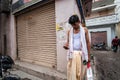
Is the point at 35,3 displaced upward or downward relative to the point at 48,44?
upward

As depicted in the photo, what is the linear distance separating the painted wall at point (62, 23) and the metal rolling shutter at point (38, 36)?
1.27 ft

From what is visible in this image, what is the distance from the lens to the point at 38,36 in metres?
6.74

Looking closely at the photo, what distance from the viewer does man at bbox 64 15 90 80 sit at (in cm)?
336

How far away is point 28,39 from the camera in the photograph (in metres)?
7.41

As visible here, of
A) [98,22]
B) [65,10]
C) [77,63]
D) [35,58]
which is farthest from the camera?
[98,22]

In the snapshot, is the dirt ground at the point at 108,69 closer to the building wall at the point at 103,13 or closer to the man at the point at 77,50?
the man at the point at 77,50

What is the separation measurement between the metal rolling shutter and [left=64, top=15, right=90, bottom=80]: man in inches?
97.7

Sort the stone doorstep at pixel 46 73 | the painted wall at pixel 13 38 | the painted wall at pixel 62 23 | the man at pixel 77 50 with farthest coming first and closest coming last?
the painted wall at pixel 13 38 < the painted wall at pixel 62 23 < the stone doorstep at pixel 46 73 < the man at pixel 77 50

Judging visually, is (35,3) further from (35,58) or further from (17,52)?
(17,52)

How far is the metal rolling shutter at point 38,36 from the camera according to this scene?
6.07 meters

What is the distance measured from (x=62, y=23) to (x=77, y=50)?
2116 mm

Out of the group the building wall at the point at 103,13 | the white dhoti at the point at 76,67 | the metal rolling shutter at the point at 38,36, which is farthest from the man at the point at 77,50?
the building wall at the point at 103,13

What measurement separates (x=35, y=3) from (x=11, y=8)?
7.95 feet

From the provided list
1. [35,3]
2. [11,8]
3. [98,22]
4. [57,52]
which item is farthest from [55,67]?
[98,22]
